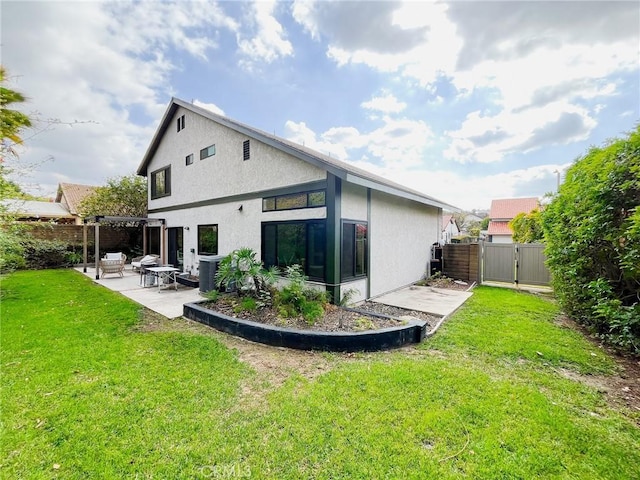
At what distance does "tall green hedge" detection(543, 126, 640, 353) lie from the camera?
14.1 ft

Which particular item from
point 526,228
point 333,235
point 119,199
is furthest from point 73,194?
point 526,228

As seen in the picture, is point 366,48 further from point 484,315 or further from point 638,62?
point 484,315

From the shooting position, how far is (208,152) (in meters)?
10.3

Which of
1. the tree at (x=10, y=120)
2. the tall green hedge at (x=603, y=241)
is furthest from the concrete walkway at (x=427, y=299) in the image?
the tree at (x=10, y=120)

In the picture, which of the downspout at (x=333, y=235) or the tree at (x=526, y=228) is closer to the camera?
the downspout at (x=333, y=235)

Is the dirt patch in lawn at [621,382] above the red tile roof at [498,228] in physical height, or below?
below

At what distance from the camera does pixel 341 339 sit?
450cm

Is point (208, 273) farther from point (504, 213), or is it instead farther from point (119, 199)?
point (504, 213)

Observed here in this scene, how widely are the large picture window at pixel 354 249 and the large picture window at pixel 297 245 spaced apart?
1.90ft

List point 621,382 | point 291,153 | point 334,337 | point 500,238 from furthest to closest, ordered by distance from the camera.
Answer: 1. point 500,238
2. point 291,153
3. point 334,337
4. point 621,382

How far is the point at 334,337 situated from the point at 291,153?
Result: 15.2 ft

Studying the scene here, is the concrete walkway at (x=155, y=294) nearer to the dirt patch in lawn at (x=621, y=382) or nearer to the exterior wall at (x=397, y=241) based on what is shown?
the exterior wall at (x=397, y=241)

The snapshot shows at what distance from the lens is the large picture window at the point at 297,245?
6660mm

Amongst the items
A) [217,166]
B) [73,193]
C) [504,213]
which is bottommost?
[217,166]
